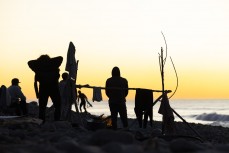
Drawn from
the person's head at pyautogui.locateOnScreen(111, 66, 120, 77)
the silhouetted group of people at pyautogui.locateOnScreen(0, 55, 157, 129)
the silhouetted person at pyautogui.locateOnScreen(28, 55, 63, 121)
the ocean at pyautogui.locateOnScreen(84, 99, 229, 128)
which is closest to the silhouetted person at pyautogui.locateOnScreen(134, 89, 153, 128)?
the silhouetted group of people at pyautogui.locateOnScreen(0, 55, 157, 129)

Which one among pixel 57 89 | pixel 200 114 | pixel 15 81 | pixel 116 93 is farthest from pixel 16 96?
pixel 200 114

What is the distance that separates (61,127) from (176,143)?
16.1 feet

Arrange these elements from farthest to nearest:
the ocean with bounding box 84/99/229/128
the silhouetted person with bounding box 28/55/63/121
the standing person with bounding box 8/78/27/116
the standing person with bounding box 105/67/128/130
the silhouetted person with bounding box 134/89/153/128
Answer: the ocean with bounding box 84/99/229/128 < the standing person with bounding box 8/78/27/116 < the silhouetted person with bounding box 134/89/153/128 < the standing person with bounding box 105/67/128/130 < the silhouetted person with bounding box 28/55/63/121

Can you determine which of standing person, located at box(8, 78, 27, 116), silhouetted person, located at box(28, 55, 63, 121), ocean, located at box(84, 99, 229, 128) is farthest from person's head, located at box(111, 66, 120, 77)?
ocean, located at box(84, 99, 229, 128)

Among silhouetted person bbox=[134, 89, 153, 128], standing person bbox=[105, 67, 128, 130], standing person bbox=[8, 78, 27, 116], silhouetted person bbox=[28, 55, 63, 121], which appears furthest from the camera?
standing person bbox=[8, 78, 27, 116]

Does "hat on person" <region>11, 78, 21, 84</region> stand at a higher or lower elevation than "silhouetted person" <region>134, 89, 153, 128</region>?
higher

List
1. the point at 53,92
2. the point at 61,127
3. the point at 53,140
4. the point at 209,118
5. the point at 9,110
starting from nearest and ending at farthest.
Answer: the point at 53,140
the point at 61,127
the point at 53,92
the point at 9,110
the point at 209,118

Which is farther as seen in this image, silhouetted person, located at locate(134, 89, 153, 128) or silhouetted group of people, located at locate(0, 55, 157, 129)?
silhouetted person, located at locate(134, 89, 153, 128)

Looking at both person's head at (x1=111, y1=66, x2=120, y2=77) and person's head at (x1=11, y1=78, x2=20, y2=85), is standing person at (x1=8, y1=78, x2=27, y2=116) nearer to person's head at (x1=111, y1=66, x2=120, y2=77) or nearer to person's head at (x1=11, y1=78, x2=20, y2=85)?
person's head at (x1=11, y1=78, x2=20, y2=85)

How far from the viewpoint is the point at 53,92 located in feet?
36.4

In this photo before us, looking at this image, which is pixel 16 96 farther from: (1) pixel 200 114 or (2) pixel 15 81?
(1) pixel 200 114

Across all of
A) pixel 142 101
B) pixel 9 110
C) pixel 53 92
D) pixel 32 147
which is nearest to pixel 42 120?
pixel 53 92

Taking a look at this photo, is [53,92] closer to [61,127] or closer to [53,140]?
[61,127]

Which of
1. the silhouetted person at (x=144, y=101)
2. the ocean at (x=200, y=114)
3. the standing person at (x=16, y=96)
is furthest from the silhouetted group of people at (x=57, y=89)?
the ocean at (x=200, y=114)
